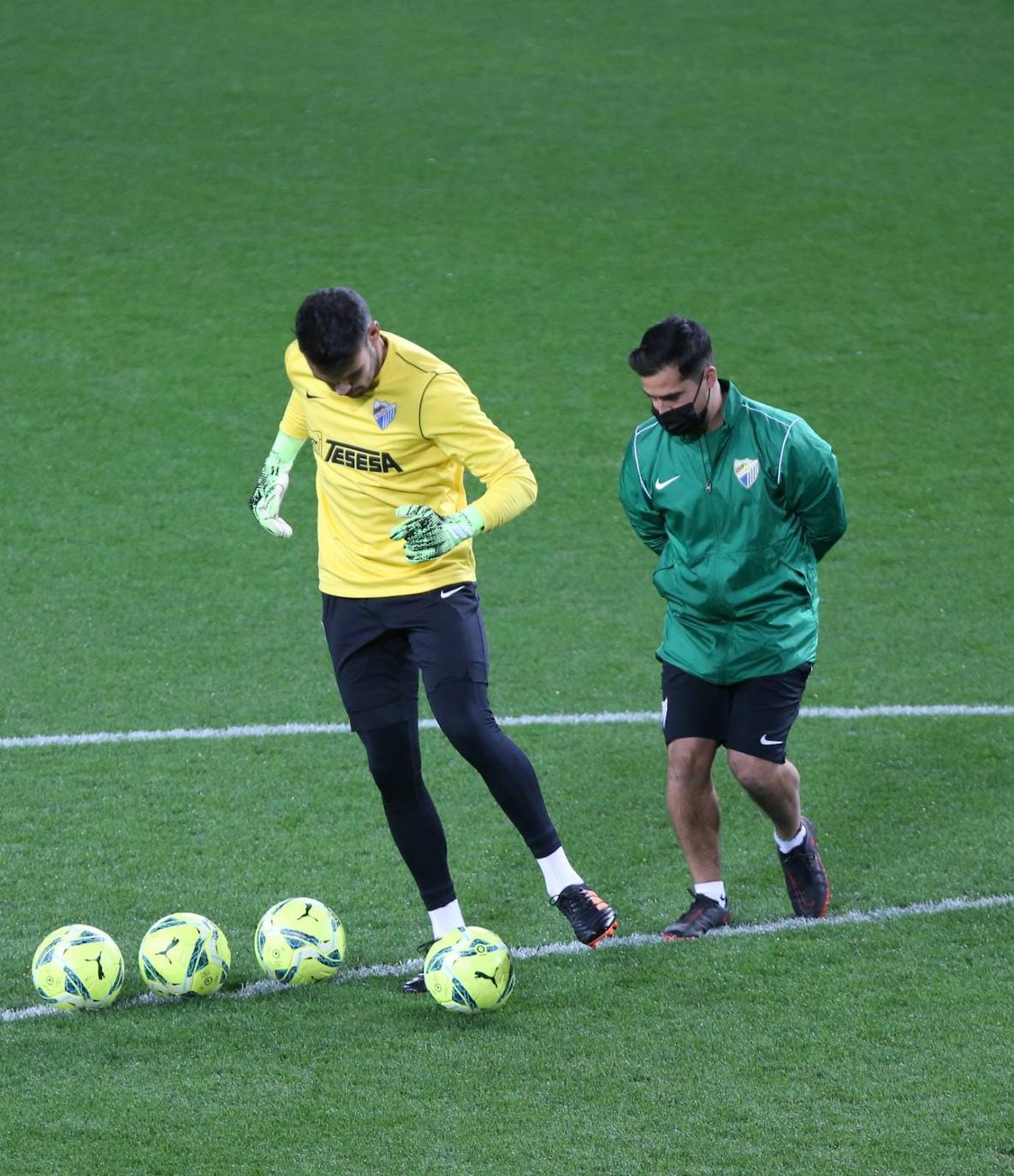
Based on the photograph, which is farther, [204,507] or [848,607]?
[204,507]

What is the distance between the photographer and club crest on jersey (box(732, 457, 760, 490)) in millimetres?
5031

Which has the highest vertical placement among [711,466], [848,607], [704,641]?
[711,466]

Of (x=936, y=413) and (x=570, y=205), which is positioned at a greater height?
(x=570, y=205)

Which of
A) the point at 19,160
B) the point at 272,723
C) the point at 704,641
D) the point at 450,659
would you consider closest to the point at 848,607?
the point at 272,723

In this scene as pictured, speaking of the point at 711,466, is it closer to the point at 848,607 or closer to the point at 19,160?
the point at 848,607

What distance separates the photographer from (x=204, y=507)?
36.3ft

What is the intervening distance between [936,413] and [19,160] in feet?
31.6

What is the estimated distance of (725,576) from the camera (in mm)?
5121

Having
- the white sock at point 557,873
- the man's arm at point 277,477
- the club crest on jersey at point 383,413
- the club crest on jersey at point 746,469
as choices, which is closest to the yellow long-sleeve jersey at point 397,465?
the club crest on jersey at point 383,413

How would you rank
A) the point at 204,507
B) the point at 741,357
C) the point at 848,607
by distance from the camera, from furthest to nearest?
the point at 741,357 < the point at 204,507 < the point at 848,607

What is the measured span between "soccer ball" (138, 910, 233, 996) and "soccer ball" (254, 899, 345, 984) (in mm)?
138

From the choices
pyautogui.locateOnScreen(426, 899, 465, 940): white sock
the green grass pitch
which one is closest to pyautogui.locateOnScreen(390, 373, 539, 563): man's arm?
pyautogui.locateOnScreen(426, 899, 465, 940): white sock

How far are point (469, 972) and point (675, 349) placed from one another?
6.35ft

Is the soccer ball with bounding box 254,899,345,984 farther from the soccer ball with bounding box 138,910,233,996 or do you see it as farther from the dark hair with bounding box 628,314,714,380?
the dark hair with bounding box 628,314,714,380
